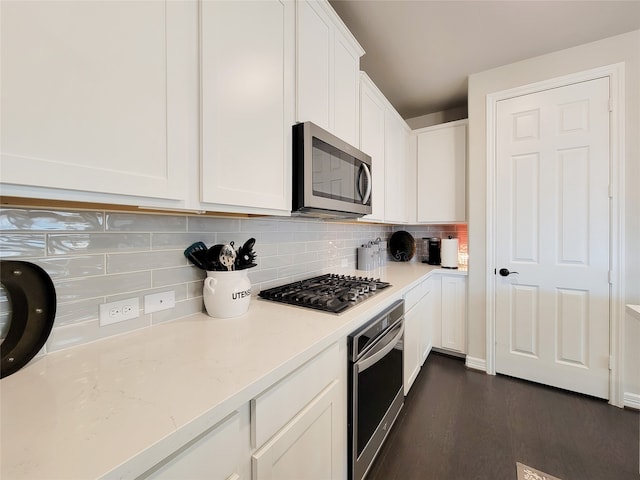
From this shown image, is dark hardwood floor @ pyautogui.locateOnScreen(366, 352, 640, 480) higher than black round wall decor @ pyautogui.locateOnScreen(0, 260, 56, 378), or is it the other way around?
black round wall decor @ pyautogui.locateOnScreen(0, 260, 56, 378)

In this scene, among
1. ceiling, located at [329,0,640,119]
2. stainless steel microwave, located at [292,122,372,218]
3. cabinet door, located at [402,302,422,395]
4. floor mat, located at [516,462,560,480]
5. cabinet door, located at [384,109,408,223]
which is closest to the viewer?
stainless steel microwave, located at [292,122,372,218]

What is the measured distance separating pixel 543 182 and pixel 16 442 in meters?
3.02

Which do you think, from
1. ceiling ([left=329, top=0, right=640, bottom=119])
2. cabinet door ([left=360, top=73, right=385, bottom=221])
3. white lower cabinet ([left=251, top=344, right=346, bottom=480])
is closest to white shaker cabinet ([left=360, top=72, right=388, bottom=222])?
cabinet door ([left=360, top=73, right=385, bottom=221])

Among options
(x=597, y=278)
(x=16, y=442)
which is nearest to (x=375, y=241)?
(x=597, y=278)

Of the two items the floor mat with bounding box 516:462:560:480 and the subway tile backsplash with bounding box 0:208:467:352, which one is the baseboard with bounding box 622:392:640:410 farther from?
the subway tile backsplash with bounding box 0:208:467:352

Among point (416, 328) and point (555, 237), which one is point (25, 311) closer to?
point (416, 328)

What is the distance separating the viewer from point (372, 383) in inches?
50.3

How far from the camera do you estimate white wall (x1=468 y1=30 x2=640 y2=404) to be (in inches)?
74.5

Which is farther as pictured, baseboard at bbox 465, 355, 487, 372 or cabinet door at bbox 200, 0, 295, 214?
baseboard at bbox 465, 355, 487, 372

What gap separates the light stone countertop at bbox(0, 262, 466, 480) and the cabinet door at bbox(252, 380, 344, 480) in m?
0.19

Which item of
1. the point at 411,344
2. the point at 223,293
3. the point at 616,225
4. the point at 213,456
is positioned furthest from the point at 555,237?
the point at 213,456

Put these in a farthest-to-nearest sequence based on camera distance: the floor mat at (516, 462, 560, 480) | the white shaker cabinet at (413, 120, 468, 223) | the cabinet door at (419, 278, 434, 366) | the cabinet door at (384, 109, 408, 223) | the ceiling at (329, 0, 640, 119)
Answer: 1. the white shaker cabinet at (413, 120, 468, 223)
2. the cabinet door at (384, 109, 408, 223)
3. the cabinet door at (419, 278, 434, 366)
4. the ceiling at (329, 0, 640, 119)
5. the floor mat at (516, 462, 560, 480)

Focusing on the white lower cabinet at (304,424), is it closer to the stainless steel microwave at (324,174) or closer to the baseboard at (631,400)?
the stainless steel microwave at (324,174)

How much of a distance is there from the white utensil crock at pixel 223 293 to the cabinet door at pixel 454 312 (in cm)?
222
